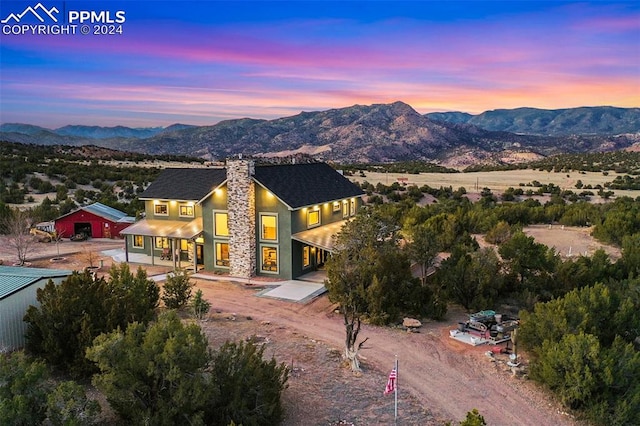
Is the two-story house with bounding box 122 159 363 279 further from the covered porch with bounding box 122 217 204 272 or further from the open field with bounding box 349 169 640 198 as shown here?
the open field with bounding box 349 169 640 198

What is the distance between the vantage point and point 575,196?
163 feet

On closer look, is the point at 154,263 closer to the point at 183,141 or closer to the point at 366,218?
the point at 366,218

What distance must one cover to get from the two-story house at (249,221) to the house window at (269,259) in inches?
1.9

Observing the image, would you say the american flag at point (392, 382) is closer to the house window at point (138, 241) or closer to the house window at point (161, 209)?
the house window at point (161, 209)

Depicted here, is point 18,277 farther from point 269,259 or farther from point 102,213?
point 102,213

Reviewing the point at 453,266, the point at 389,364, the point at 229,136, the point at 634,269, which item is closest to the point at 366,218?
the point at 453,266

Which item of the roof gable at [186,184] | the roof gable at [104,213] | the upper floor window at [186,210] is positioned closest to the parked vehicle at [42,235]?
the roof gable at [104,213]

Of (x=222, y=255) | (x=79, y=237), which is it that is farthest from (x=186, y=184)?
(x=79, y=237)

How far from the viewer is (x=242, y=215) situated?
2439 cm

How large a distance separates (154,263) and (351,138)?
120 metres

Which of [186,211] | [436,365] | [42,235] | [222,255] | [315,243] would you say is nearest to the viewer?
[436,365]

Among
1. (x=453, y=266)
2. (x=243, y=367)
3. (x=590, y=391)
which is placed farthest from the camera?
(x=453, y=266)

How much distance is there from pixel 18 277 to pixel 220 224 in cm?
1117

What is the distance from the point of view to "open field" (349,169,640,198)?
196 ft
